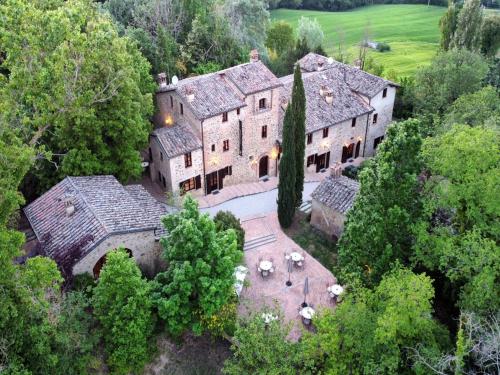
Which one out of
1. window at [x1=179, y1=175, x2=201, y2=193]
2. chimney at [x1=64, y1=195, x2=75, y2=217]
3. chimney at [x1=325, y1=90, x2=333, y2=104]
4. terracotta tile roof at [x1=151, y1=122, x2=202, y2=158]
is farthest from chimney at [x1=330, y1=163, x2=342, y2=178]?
chimney at [x1=64, y1=195, x2=75, y2=217]

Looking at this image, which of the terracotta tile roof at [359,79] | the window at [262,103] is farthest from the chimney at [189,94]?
the terracotta tile roof at [359,79]

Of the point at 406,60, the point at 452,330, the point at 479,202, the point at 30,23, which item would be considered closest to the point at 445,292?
the point at 452,330

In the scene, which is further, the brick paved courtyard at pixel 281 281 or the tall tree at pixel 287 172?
the tall tree at pixel 287 172

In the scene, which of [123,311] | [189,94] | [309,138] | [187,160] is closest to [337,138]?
[309,138]

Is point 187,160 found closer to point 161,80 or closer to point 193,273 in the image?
point 161,80

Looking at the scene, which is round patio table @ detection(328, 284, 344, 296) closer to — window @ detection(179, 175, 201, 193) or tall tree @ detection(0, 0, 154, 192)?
window @ detection(179, 175, 201, 193)

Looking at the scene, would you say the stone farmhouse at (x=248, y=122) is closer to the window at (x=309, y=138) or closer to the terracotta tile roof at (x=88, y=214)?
the window at (x=309, y=138)

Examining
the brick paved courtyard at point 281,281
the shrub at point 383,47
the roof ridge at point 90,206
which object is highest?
the roof ridge at point 90,206
